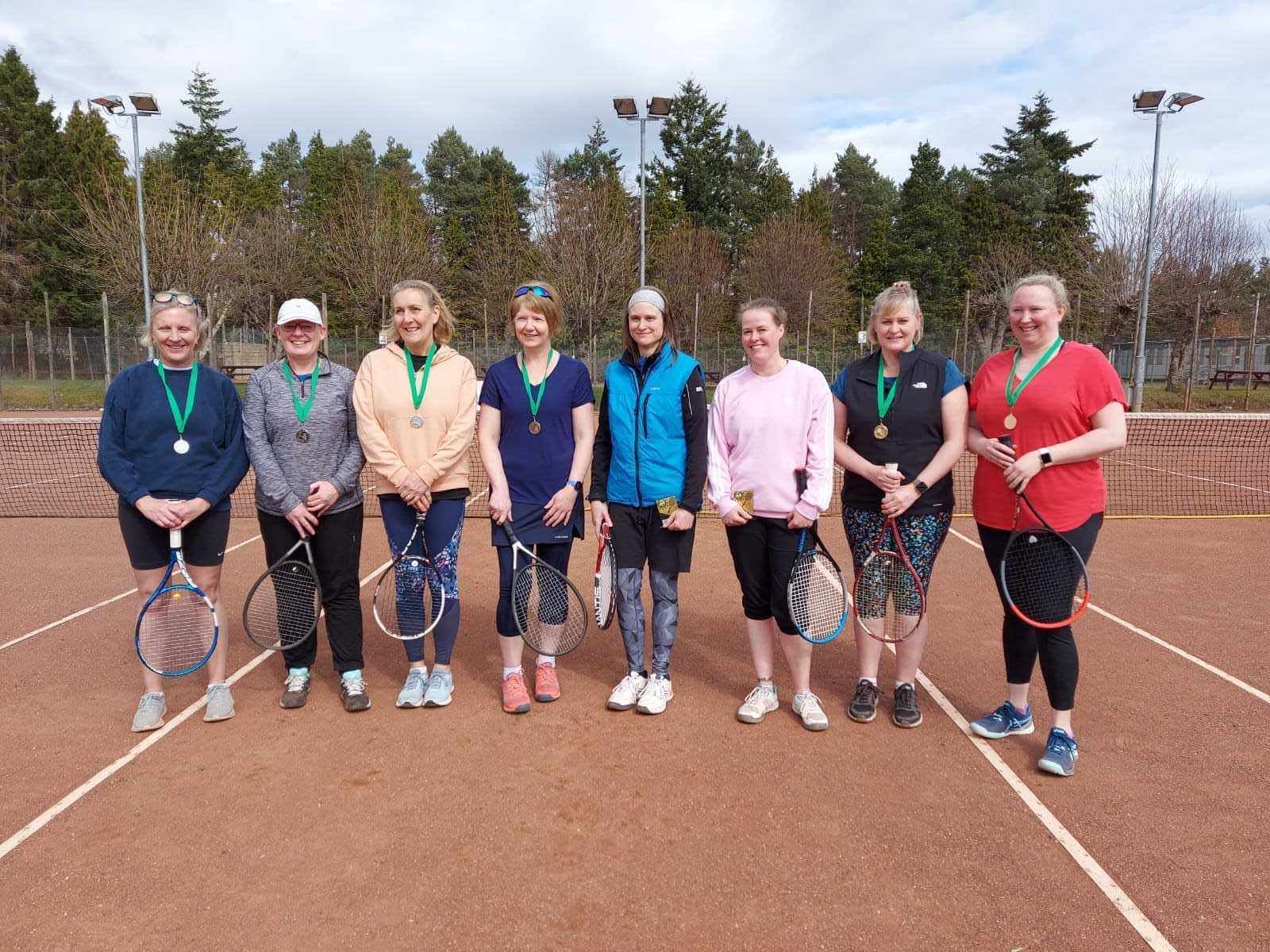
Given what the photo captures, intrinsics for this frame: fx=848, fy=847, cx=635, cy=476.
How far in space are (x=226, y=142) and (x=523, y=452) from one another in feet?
191

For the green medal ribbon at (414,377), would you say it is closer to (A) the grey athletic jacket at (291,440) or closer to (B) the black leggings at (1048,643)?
(A) the grey athletic jacket at (291,440)

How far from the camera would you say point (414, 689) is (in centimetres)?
417

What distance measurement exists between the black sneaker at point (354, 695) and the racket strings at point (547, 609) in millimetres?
864

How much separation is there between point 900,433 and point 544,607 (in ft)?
5.95

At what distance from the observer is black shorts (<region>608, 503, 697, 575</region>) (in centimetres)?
392

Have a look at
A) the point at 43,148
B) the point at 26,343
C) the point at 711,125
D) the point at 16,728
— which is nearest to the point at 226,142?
the point at 43,148

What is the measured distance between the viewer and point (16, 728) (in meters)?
3.96

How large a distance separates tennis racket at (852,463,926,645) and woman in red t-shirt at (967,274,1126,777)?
0.37m

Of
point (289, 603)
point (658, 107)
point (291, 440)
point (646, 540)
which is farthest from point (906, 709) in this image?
point (658, 107)

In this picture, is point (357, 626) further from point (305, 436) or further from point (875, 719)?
point (875, 719)

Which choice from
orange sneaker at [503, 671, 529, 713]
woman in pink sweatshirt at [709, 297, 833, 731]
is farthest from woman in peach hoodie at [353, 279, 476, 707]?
woman in pink sweatshirt at [709, 297, 833, 731]

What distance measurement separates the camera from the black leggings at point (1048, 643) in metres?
3.43

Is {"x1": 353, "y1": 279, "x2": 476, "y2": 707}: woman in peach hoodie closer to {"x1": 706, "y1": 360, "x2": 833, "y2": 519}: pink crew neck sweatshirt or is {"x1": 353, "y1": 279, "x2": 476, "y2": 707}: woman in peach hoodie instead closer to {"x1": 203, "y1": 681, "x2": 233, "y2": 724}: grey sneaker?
{"x1": 203, "y1": 681, "x2": 233, "y2": 724}: grey sneaker

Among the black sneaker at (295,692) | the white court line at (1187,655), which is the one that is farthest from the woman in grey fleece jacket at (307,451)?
the white court line at (1187,655)
